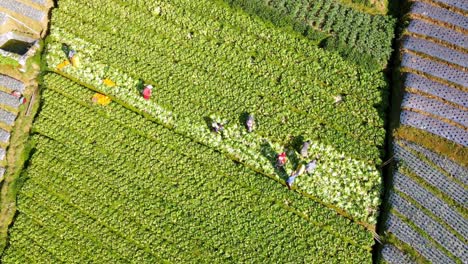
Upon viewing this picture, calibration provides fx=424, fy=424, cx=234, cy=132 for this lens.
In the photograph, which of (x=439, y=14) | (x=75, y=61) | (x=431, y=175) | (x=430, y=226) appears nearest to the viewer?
(x=430, y=226)

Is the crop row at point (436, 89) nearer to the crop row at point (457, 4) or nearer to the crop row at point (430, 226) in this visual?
the crop row at point (457, 4)

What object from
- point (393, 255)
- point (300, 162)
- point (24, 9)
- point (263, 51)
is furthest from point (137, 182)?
point (24, 9)

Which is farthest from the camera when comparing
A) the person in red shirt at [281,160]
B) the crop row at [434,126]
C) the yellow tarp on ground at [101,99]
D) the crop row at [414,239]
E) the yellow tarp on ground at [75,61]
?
the yellow tarp on ground at [75,61]

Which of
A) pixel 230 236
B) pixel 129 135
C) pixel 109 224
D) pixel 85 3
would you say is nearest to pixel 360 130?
pixel 230 236

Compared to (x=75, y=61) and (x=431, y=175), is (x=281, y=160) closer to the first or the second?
(x=431, y=175)

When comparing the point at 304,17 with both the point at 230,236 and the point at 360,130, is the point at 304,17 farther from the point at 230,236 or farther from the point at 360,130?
the point at 230,236

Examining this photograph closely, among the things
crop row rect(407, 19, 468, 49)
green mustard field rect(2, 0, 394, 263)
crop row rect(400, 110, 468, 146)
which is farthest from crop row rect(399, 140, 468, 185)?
crop row rect(407, 19, 468, 49)

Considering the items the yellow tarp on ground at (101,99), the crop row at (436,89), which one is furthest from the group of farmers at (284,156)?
the crop row at (436,89)

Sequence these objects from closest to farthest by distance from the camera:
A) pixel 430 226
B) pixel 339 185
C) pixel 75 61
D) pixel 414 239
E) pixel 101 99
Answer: pixel 414 239, pixel 430 226, pixel 339 185, pixel 101 99, pixel 75 61
